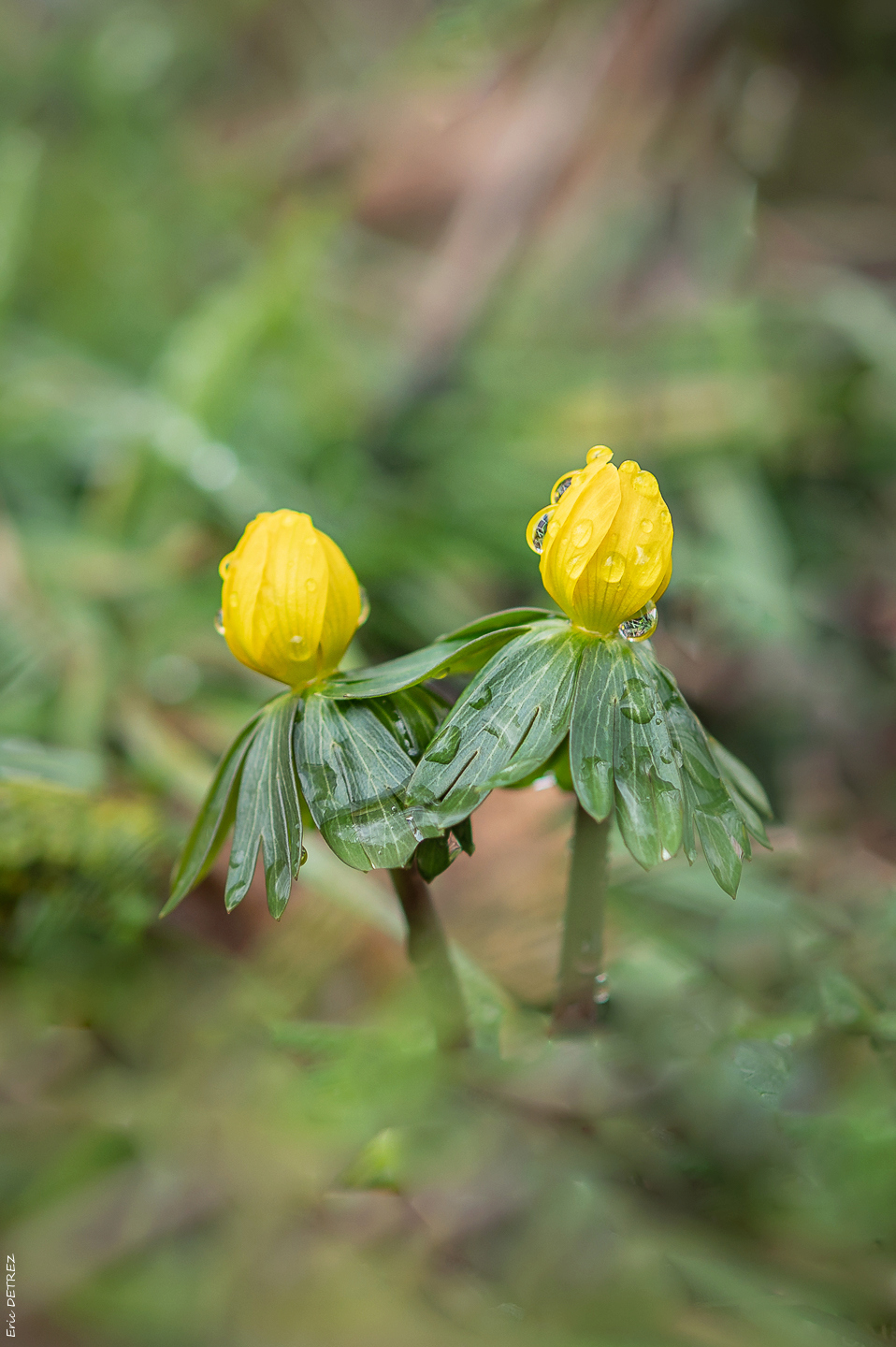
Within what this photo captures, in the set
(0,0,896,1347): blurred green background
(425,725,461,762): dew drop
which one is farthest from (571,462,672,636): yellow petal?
(0,0,896,1347): blurred green background

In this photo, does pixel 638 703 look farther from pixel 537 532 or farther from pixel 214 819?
pixel 214 819

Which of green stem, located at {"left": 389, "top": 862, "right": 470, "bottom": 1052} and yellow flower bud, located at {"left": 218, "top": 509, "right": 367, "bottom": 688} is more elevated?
yellow flower bud, located at {"left": 218, "top": 509, "right": 367, "bottom": 688}

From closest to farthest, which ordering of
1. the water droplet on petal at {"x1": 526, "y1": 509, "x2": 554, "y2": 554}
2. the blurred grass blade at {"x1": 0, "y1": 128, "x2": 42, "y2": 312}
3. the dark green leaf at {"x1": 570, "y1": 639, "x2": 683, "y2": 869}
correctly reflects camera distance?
the dark green leaf at {"x1": 570, "y1": 639, "x2": 683, "y2": 869}, the water droplet on petal at {"x1": 526, "y1": 509, "x2": 554, "y2": 554}, the blurred grass blade at {"x1": 0, "y1": 128, "x2": 42, "y2": 312}

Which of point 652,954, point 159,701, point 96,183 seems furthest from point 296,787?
point 96,183

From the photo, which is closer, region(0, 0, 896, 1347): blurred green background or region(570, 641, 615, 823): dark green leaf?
region(570, 641, 615, 823): dark green leaf

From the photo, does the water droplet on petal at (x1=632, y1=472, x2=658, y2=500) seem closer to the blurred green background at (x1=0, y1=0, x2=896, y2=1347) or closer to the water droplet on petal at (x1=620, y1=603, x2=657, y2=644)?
the water droplet on petal at (x1=620, y1=603, x2=657, y2=644)
